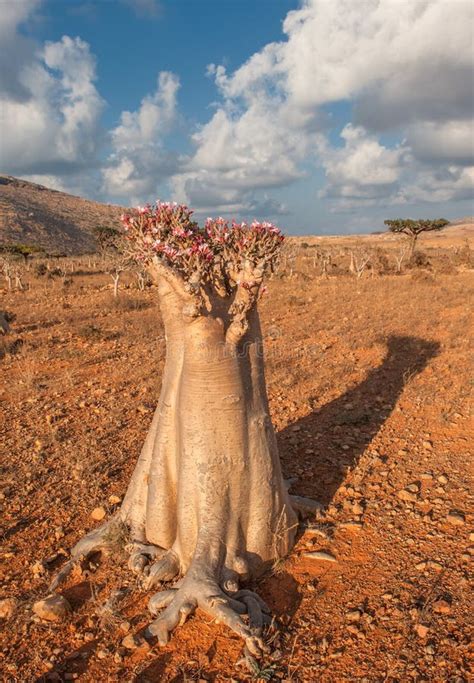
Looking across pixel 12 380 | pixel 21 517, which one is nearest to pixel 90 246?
pixel 12 380

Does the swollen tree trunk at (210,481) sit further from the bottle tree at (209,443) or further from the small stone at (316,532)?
the small stone at (316,532)

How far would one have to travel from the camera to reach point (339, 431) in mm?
5910

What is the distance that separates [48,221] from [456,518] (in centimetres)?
5426

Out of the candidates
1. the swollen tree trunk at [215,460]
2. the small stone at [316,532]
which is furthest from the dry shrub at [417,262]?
the swollen tree trunk at [215,460]

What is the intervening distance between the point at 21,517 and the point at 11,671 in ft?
5.78

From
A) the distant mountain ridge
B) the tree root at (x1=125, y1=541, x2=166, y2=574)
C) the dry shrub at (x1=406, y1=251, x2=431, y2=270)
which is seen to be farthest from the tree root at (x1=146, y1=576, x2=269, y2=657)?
the distant mountain ridge

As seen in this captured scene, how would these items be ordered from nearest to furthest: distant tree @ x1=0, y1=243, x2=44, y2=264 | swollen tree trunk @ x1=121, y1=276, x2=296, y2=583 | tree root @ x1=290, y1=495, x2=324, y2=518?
swollen tree trunk @ x1=121, y1=276, x2=296, y2=583 → tree root @ x1=290, y1=495, x2=324, y2=518 → distant tree @ x1=0, y1=243, x2=44, y2=264

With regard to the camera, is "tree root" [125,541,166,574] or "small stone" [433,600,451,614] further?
"tree root" [125,541,166,574]

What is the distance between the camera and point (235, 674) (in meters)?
2.65

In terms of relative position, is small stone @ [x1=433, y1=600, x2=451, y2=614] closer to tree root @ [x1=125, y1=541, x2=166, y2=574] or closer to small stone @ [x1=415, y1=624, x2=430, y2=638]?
small stone @ [x1=415, y1=624, x2=430, y2=638]

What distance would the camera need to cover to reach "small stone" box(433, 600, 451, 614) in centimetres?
302

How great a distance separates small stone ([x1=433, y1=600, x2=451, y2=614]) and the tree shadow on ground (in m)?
1.47

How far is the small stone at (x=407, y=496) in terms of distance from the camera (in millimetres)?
4328

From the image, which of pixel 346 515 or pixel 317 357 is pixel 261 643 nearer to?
pixel 346 515
